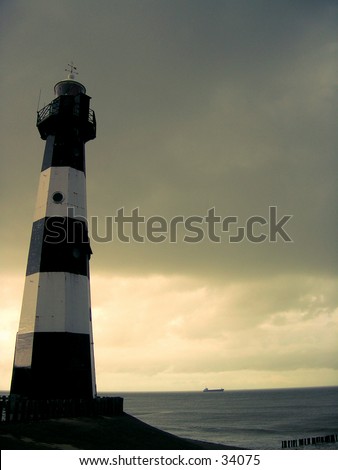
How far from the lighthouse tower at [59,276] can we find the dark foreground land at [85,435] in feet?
9.66

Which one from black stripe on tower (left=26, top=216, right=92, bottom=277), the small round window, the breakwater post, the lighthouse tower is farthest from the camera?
the breakwater post

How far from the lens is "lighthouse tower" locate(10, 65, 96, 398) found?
2266 centimetres

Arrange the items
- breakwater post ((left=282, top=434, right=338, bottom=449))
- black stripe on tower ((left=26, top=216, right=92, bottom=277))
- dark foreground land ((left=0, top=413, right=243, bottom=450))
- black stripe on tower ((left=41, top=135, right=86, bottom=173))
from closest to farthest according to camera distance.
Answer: dark foreground land ((left=0, top=413, right=243, bottom=450)) → black stripe on tower ((left=26, top=216, right=92, bottom=277)) → black stripe on tower ((left=41, top=135, right=86, bottom=173)) → breakwater post ((left=282, top=434, right=338, bottom=449))

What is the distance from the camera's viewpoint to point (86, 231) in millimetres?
26062

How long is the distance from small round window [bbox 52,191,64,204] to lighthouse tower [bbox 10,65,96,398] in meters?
0.06

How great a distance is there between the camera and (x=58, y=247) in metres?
24.5

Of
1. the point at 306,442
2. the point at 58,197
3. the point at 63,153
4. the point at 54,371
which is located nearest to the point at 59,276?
the point at 58,197

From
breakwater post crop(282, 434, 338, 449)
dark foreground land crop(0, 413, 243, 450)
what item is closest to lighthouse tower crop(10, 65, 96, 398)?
dark foreground land crop(0, 413, 243, 450)

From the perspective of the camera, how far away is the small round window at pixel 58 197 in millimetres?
25375

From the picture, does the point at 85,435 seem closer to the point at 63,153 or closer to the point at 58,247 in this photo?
the point at 58,247

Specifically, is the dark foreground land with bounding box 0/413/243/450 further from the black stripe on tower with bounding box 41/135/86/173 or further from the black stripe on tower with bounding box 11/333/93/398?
the black stripe on tower with bounding box 41/135/86/173

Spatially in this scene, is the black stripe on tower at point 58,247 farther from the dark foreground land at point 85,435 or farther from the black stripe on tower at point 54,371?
the dark foreground land at point 85,435
